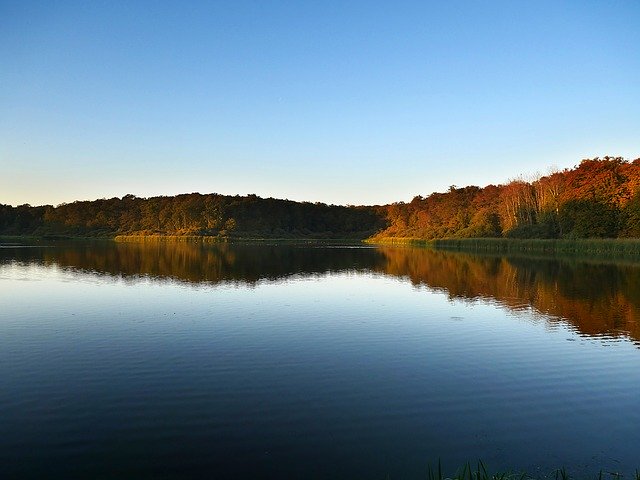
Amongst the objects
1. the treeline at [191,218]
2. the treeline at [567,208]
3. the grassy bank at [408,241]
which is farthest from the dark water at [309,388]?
the treeline at [191,218]

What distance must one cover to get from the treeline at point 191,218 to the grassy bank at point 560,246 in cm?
7831

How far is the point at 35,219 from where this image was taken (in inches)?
6097

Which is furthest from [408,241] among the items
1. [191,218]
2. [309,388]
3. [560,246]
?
[309,388]

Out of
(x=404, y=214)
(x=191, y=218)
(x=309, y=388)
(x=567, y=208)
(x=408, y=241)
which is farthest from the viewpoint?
(x=404, y=214)

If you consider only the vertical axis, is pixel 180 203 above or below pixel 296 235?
above

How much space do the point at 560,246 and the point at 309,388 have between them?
192 feet

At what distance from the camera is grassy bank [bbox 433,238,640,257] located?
5009 cm

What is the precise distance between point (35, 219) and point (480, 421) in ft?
576

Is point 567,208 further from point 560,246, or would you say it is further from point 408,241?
point 408,241

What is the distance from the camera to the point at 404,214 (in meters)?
147

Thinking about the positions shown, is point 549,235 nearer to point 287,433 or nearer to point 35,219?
point 287,433

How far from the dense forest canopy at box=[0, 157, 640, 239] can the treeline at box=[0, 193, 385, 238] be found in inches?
12.5

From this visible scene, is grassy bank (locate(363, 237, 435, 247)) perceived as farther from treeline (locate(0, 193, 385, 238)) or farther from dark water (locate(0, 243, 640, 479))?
dark water (locate(0, 243, 640, 479))

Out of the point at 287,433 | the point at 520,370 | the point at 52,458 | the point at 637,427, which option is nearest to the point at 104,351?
the point at 52,458
